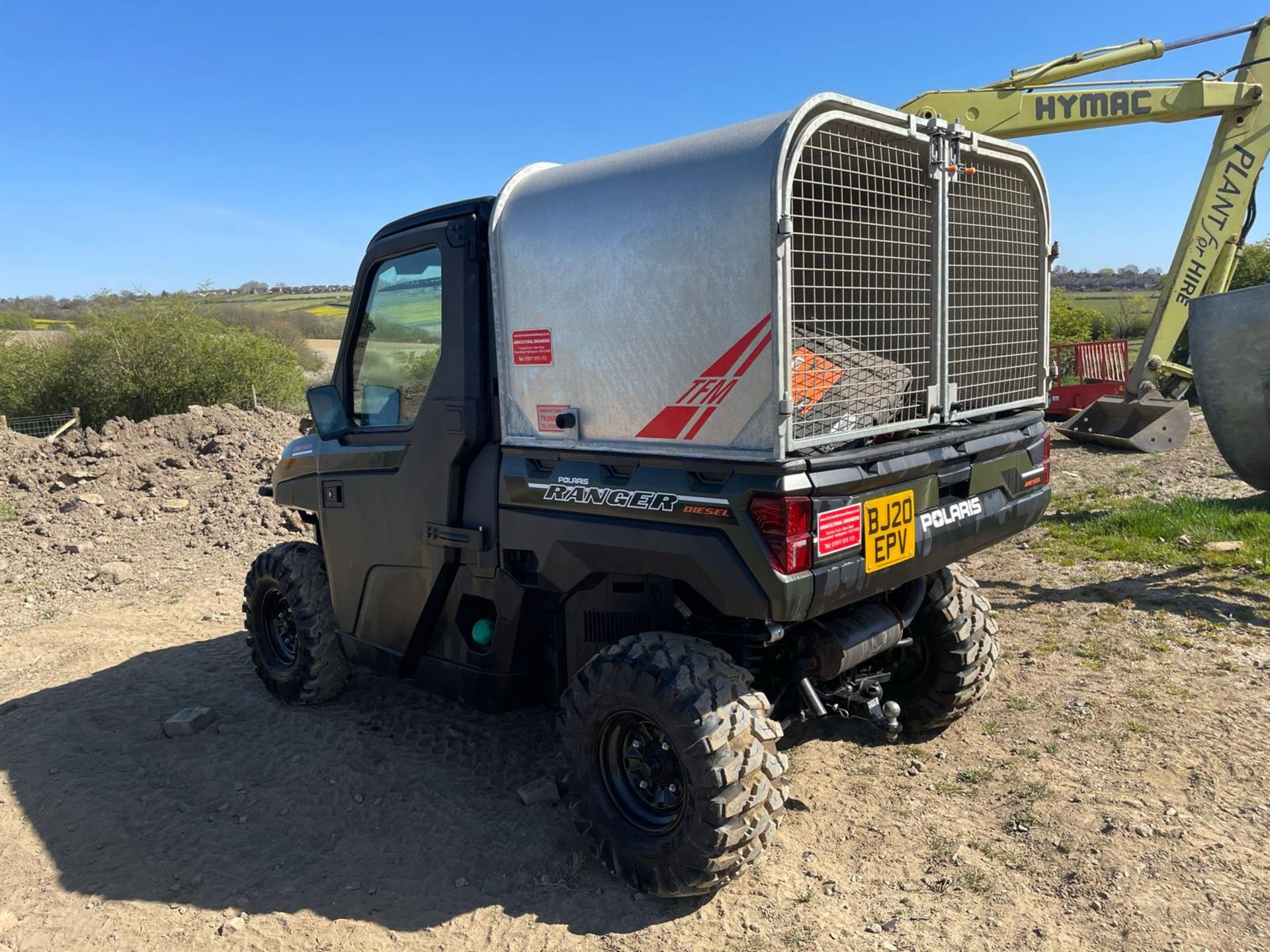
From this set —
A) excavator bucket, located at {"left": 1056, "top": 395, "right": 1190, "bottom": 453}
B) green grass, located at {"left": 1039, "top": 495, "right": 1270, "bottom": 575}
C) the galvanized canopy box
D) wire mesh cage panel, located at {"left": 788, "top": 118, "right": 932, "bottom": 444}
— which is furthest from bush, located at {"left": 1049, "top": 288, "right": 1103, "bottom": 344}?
wire mesh cage panel, located at {"left": 788, "top": 118, "right": 932, "bottom": 444}

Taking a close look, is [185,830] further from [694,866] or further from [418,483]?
[694,866]

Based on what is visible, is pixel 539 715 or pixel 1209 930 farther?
pixel 539 715

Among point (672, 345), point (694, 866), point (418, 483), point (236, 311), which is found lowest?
point (694, 866)

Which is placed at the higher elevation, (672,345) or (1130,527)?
(672,345)

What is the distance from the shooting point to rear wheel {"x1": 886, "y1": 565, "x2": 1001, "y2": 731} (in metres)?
4.04

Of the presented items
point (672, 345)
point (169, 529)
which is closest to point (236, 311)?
point (169, 529)

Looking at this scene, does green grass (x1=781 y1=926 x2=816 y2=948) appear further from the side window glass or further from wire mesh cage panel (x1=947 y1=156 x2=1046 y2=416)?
the side window glass

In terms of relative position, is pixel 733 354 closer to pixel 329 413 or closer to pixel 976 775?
pixel 976 775

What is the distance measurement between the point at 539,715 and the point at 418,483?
1.53 metres

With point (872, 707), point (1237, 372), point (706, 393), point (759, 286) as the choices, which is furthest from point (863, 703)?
point (1237, 372)

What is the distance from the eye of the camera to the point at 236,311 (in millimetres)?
26391

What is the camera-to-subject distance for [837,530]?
2865 millimetres

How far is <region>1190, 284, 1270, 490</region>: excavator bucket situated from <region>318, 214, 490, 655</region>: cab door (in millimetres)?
4591

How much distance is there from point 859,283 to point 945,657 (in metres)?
1.92
